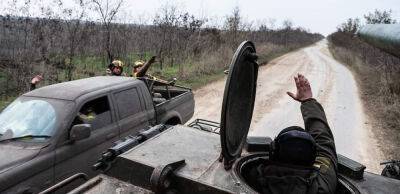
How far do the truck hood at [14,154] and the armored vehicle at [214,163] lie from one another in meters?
1.24

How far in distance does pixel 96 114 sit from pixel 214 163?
9.23 ft

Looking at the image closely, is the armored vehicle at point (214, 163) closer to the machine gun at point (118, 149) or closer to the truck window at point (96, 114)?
the machine gun at point (118, 149)

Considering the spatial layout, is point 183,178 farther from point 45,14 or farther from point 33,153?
point 45,14

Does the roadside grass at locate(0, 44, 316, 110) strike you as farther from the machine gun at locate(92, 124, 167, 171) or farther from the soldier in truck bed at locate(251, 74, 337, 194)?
the soldier in truck bed at locate(251, 74, 337, 194)

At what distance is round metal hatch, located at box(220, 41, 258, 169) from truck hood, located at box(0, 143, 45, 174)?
2.47 m

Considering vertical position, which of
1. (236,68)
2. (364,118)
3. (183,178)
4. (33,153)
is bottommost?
(364,118)

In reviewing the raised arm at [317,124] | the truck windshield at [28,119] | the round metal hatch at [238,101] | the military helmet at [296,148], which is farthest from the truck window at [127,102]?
the military helmet at [296,148]

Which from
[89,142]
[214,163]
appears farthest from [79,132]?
[214,163]

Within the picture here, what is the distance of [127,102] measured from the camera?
256 inches

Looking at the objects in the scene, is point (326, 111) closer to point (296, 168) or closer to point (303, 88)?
point (303, 88)

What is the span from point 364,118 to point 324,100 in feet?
7.63

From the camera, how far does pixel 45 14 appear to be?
13305 mm

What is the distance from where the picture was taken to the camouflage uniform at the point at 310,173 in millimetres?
2967

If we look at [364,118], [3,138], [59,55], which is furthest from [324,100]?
[3,138]
